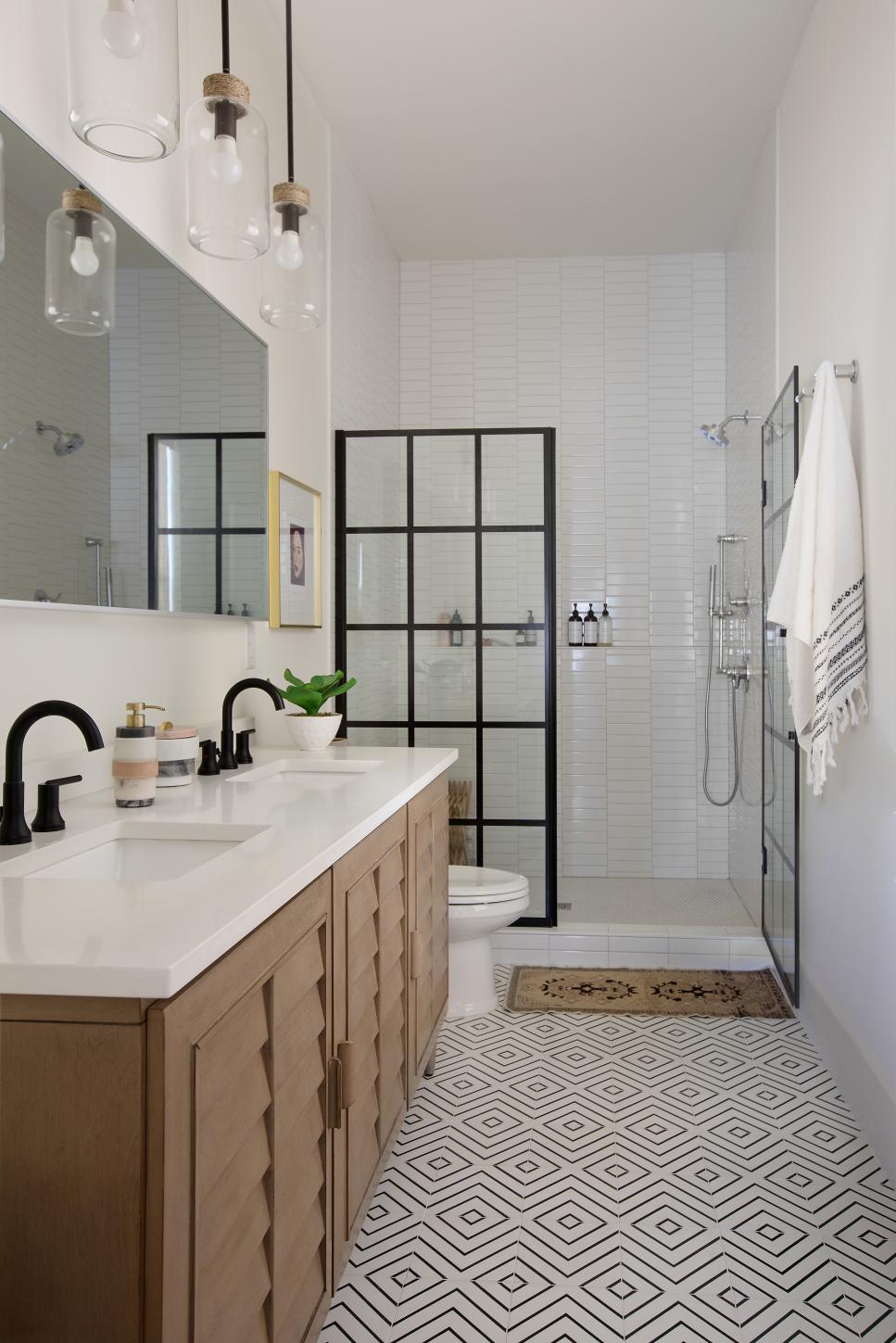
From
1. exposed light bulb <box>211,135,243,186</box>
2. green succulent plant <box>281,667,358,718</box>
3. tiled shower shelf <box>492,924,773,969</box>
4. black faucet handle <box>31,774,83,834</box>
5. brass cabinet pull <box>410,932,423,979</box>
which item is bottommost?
tiled shower shelf <box>492,924,773,969</box>

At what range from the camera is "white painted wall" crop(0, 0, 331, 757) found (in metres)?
1.68

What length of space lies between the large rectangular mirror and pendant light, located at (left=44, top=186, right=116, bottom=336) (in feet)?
0.07

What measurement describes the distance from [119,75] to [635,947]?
3.15 m

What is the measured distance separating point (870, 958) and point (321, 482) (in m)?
2.27

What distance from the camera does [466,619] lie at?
3809 mm

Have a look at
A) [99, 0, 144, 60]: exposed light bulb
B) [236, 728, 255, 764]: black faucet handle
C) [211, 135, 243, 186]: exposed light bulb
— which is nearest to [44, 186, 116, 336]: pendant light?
[211, 135, 243, 186]: exposed light bulb

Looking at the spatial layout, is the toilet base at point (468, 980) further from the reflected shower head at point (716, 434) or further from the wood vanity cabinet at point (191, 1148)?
the reflected shower head at point (716, 434)

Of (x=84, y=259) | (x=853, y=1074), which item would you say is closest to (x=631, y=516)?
(x=853, y=1074)

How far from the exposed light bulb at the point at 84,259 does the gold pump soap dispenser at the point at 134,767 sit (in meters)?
0.80

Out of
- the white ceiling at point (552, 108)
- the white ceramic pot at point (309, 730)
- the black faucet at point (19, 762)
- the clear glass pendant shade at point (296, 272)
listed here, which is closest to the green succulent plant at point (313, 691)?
the white ceramic pot at point (309, 730)

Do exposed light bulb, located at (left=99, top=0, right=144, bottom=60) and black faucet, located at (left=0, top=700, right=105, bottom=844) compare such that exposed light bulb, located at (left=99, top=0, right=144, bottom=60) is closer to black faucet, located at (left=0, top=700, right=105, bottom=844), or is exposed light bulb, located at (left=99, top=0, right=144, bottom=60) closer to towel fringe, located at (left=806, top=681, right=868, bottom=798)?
black faucet, located at (left=0, top=700, right=105, bottom=844)

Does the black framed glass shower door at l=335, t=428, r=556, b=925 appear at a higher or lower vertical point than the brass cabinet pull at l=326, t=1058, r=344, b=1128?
higher

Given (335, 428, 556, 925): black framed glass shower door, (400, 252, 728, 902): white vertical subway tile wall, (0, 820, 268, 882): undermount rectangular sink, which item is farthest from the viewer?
(400, 252, 728, 902): white vertical subway tile wall

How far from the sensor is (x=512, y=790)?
12.5ft
